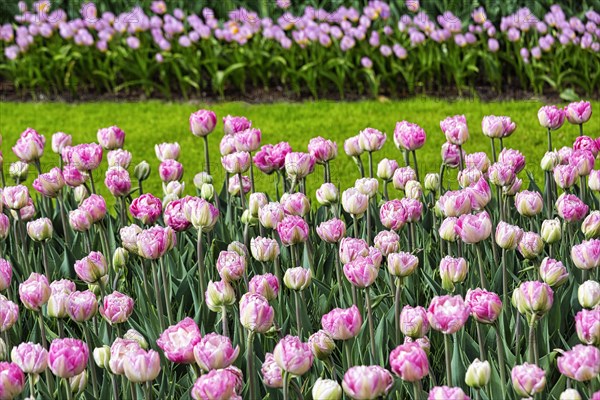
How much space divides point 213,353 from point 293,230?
2.65 feet

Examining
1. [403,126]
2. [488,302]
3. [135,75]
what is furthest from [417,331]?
[135,75]

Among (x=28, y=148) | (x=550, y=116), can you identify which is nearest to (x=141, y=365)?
(x=28, y=148)

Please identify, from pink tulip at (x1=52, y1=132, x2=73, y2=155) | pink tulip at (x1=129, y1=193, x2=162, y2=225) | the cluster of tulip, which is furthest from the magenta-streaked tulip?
pink tulip at (x1=52, y1=132, x2=73, y2=155)

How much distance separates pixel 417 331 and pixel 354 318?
215mm

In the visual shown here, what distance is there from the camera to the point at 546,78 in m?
7.02

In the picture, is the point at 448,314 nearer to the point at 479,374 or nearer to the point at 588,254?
the point at 479,374

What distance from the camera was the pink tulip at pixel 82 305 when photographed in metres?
2.32

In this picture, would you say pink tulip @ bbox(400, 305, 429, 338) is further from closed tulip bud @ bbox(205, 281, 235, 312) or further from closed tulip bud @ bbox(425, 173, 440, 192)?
closed tulip bud @ bbox(425, 173, 440, 192)

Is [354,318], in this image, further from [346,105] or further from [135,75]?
[135,75]

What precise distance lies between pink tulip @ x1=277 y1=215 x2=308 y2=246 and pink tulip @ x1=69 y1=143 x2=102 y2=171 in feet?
3.10

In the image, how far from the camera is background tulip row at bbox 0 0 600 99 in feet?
23.7

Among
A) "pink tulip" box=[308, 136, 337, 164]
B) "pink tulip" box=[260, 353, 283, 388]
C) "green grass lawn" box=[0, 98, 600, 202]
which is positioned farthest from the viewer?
"green grass lawn" box=[0, 98, 600, 202]

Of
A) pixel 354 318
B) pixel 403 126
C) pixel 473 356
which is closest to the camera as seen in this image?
pixel 354 318

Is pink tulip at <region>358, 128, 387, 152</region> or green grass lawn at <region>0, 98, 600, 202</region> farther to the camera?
green grass lawn at <region>0, 98, 600, 202</region>
